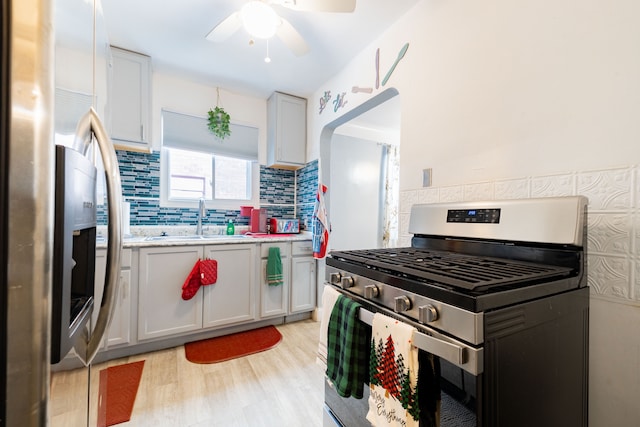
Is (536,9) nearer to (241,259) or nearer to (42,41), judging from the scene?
(42,41)

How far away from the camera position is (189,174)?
9.67 ft

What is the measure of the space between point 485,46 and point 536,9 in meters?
0.22

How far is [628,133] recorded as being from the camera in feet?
2.93

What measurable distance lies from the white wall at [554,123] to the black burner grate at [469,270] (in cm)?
26

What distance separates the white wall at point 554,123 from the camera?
2.93ft

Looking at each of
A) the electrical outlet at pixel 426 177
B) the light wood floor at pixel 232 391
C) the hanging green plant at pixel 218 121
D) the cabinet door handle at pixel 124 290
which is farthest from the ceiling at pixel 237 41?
the light wood floor at pixel 232 391

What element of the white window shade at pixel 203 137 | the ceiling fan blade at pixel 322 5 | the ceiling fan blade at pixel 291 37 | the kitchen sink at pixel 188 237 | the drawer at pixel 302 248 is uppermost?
the ceiling fan blade at pixel 291 37

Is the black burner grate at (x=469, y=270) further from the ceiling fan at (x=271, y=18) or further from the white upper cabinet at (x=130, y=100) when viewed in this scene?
the white upper cabinet at (x=130, y=100)

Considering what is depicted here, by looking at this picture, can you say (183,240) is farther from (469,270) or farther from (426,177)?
(469,270)

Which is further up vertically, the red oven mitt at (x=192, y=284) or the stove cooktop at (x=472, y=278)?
the stove cooktop at (x=472, y=278)

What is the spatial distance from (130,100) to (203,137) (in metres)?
0.71

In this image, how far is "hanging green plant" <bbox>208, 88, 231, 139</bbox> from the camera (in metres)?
2.91

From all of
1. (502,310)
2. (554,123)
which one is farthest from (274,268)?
(554,123)

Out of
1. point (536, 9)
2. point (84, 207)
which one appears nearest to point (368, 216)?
point (536, 9)
